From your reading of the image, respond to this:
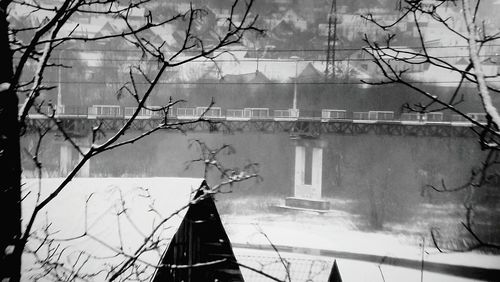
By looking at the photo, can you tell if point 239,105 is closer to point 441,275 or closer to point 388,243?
point 388,243

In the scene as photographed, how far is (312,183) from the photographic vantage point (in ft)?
128

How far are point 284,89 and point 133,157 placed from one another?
20633 mm

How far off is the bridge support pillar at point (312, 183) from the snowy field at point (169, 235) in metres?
1.13

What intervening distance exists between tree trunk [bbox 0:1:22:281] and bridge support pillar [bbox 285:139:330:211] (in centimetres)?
3649

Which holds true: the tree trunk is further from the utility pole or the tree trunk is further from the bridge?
the utility pole

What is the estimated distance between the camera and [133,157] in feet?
156

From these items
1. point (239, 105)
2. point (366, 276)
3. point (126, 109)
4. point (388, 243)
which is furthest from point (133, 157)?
point (366, 276)

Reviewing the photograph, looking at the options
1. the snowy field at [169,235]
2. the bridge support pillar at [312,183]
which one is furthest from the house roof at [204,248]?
the bridge support pillar at [312,183]

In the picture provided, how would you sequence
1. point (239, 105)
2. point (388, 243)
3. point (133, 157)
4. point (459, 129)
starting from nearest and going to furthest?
point (388, 243)
point (459, 129)
point (133, 157)
point (239, 105)

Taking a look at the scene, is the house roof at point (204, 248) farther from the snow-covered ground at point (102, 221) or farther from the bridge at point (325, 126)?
the bridge at point (325, 126)

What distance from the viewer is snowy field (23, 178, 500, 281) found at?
15.5ft

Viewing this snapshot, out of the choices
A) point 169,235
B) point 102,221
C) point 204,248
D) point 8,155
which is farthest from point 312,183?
point 8,155

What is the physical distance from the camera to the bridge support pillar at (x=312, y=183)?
38162 millimetres

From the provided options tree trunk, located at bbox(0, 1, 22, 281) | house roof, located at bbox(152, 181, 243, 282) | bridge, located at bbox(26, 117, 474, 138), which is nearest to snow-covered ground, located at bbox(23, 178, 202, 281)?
house roof, located at bbox(152, 181, 243, 282)
